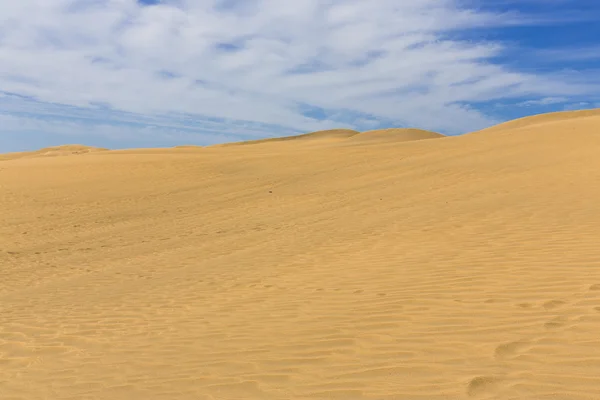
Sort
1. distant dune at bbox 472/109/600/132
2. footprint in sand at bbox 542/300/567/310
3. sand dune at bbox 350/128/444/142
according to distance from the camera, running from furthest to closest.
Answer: sand dune at bbox 350/128/444/142, distant dune at bbox 472/109/600/132, footprint in sand at bbox 542/300/567/310

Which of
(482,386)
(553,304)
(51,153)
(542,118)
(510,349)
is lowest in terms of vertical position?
(482,386)

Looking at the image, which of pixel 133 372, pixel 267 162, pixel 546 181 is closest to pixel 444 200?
pixel 546 181

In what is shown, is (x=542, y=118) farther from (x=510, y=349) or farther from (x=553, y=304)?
(x=510, y=349)

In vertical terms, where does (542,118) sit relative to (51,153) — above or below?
below

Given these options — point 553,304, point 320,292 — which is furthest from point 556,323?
point 320,292

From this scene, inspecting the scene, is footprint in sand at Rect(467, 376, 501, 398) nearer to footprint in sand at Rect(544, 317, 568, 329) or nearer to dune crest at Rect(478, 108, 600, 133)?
footprint in sand at Rect(544, 317, 568, 329)

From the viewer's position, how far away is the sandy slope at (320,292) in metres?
4.02

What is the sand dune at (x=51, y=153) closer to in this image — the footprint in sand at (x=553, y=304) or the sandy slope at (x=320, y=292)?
the sandy slope at (x=320, y=292)

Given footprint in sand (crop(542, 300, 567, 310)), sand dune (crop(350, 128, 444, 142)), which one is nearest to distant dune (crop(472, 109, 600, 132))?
sand dune (crop(350, 128, 444, 142))

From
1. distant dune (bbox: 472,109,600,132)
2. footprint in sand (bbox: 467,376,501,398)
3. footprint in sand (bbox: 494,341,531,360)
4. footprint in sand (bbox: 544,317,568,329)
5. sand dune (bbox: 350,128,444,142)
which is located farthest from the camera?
sand dune (bbox: 350,128,444,142)

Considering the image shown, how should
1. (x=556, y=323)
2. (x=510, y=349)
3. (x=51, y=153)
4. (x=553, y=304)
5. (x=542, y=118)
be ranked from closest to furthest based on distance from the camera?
(x=510, y=349) → (x=556, y=323) → (x=553, y=304) → (x=542, y=118) → (x=51, y=153)

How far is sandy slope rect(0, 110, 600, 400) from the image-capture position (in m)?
4.02

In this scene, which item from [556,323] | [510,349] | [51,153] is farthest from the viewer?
[51,153]

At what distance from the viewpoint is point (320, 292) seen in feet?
21.7
